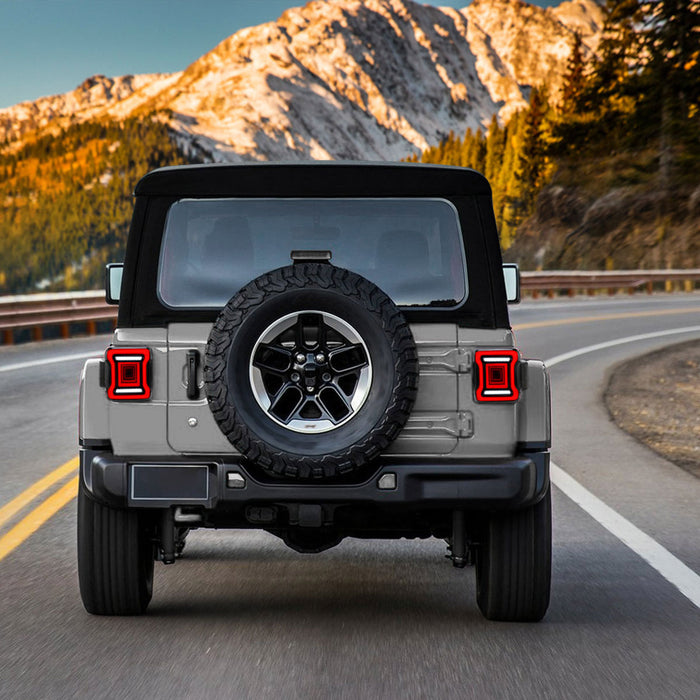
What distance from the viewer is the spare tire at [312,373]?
4.64 m

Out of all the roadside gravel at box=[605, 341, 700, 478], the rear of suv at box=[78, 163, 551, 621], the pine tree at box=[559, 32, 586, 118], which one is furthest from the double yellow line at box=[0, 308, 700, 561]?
the pine tree at box=[559, 32, 586, 118]

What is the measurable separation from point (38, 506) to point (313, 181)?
4.12 m

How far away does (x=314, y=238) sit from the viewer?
5.27m

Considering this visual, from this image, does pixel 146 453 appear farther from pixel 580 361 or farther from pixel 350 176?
pixel 580 361

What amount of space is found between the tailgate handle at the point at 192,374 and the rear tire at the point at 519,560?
1409mm

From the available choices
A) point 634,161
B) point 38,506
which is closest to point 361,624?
point 38,506

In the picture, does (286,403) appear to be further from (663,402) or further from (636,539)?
(663,402)

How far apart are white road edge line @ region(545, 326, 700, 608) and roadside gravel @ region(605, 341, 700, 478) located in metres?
1.43

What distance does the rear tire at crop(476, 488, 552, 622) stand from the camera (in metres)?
5.10

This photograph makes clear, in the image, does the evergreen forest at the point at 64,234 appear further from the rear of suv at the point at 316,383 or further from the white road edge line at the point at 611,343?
the rear of suv at the point at 316,383

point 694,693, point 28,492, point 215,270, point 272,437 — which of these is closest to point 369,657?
point 272,437

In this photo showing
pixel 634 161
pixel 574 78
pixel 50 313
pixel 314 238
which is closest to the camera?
pixel 314 238

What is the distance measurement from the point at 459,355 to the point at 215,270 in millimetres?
1168

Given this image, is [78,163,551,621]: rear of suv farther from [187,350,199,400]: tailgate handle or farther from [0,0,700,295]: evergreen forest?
[0,0,700,295]: evergreen forest
